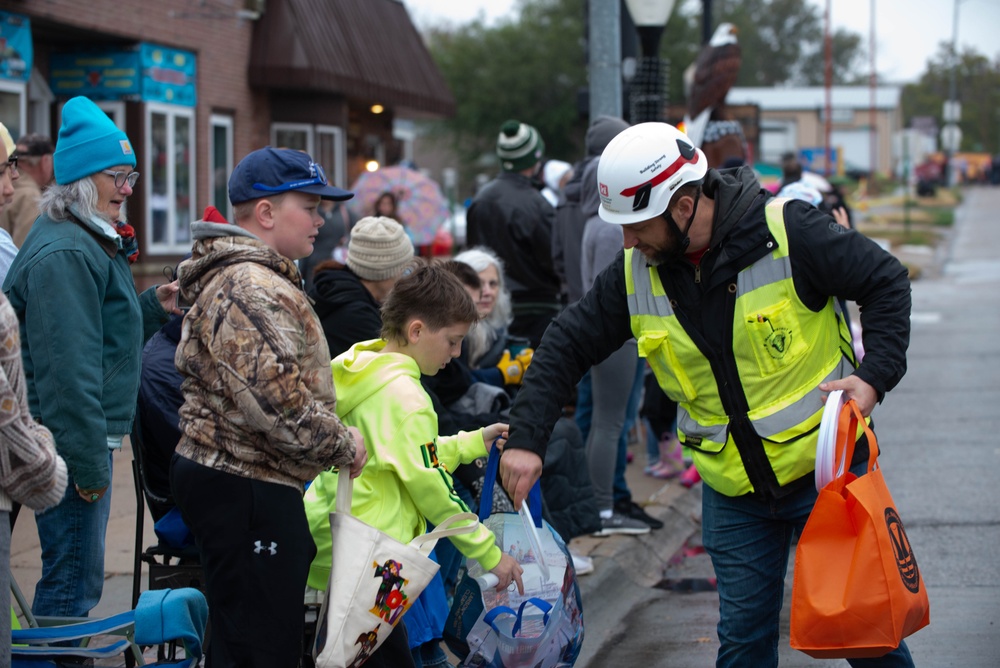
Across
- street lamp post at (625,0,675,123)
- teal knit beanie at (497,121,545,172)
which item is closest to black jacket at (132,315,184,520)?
teal knit beanie at (497,121,545,172)

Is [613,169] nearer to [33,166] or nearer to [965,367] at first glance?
[33,166]

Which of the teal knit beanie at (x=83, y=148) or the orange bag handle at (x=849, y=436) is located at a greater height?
the teal knit beanie at (x=83, y=148)

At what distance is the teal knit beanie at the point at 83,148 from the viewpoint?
12.7 ft

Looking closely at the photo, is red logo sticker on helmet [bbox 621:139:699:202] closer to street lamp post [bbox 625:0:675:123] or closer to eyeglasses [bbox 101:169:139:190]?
eyeglasses [bbox 101:169:139:190]

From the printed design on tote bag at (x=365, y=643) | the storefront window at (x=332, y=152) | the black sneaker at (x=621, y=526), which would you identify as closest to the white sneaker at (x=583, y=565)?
the black sneaker at (x=621, y=526)

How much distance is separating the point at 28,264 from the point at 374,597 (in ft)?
5.27

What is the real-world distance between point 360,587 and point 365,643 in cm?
17

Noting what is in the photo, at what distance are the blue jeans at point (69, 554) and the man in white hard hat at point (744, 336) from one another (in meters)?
1.49

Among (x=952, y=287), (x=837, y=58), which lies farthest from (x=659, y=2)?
(x=837, y=58)

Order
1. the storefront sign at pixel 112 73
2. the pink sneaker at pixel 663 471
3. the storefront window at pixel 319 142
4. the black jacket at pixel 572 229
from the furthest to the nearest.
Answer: the storefront window at pixel 319 142
the storefront sign at pixel 112 73
the pink sneaker at pixel 663 471
the black jacket at pixel 572 229

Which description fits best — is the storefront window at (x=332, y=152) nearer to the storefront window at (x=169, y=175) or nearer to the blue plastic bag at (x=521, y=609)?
the storefront window at (x=169, y=175)

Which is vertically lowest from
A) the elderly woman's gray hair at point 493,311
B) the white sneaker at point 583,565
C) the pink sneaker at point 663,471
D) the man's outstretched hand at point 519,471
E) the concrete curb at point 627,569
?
the concrete curb at point 627,569

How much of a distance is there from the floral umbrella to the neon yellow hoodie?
9.43m

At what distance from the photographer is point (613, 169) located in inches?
132
